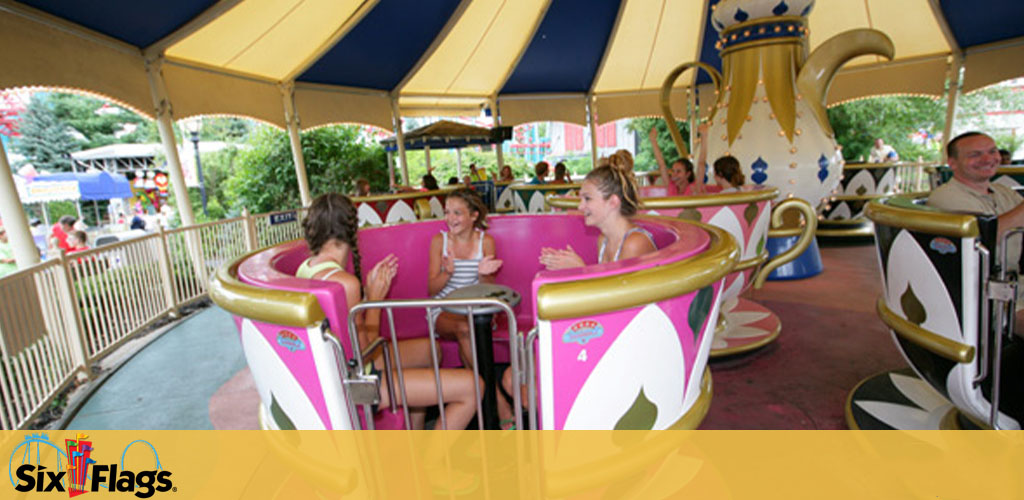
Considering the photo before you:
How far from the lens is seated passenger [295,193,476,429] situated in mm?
1497

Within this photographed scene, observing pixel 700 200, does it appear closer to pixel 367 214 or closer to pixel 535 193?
pixel 535 193

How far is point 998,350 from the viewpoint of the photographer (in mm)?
1435

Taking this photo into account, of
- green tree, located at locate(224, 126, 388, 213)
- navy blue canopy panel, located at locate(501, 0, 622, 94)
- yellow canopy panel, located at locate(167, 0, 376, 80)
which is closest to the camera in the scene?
yellow canopy panel, located at locate(167, 0, 376, 80)

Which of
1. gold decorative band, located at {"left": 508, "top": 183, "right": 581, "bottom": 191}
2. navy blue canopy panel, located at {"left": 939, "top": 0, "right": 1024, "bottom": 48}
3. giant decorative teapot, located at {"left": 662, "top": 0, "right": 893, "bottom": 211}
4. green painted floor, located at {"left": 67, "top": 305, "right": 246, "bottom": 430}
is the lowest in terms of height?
green painted floor, located at {"left": 67, "top": 305, "right": 246, "bottom": 430}

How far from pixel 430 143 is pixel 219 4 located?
13.2 ft

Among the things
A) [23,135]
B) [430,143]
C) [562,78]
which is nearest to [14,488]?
[430,143]

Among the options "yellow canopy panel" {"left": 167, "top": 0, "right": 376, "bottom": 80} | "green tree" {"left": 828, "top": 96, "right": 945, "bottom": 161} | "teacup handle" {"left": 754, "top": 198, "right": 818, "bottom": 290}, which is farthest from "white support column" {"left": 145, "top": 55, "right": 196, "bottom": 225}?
"green tree" {"left": 828, "top": 96, "right": 945, "bottom": 161}

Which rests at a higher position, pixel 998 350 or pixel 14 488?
pixel 998 350

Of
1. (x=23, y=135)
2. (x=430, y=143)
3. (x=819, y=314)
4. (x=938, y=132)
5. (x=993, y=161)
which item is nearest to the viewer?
(x=993, y=161)

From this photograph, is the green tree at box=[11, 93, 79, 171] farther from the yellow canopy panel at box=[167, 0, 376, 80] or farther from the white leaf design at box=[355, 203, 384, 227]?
the white leaf design at box=[355, 203, 384, 227]

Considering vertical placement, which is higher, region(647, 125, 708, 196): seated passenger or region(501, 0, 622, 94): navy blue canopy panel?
region(501, 0, 622, 94): navy blue canopy panel

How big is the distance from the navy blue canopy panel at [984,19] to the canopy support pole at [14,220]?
1009cm

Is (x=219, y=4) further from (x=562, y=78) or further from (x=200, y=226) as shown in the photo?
(x=562, y=78)

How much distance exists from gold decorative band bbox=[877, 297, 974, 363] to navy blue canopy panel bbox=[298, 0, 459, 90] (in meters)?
6.50
